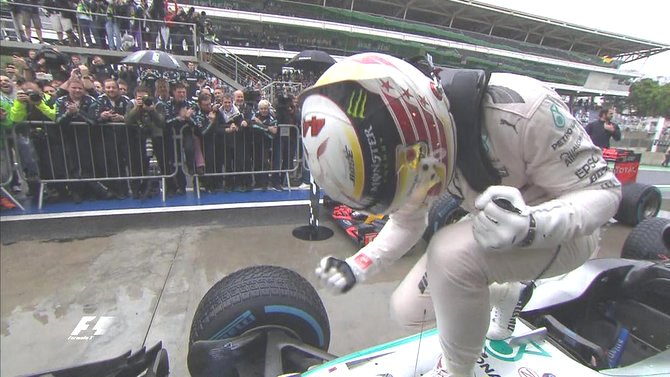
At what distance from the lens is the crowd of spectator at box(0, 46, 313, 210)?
4270 millimetres

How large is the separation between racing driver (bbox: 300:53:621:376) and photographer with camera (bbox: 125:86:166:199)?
14.1ft

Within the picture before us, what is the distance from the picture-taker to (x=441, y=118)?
1.00 meters

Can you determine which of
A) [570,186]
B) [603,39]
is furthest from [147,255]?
[603,39]

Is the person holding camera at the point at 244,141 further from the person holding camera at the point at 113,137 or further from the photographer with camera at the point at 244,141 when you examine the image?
the person holding camera at the point at 113,137

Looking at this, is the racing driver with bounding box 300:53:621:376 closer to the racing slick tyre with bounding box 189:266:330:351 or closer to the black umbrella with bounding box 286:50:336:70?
the racing slick tyre with bounding box 189:266:330:351

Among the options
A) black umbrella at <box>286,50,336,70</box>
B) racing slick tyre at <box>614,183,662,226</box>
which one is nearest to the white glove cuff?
racing slick tyre at <box>614,183,662,226</box>

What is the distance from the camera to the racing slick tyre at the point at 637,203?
4957 mm

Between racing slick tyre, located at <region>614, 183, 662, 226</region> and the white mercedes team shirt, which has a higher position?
the white mercedes team shirt

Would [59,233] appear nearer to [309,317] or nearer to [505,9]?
[309,317]

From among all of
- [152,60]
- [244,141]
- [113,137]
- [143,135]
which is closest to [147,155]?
[143,135]

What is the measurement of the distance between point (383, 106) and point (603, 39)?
60.5m

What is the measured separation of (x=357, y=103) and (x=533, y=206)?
590mm

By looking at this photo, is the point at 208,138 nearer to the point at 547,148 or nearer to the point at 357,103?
the point at 357,103

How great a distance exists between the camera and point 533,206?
107 centimetres
